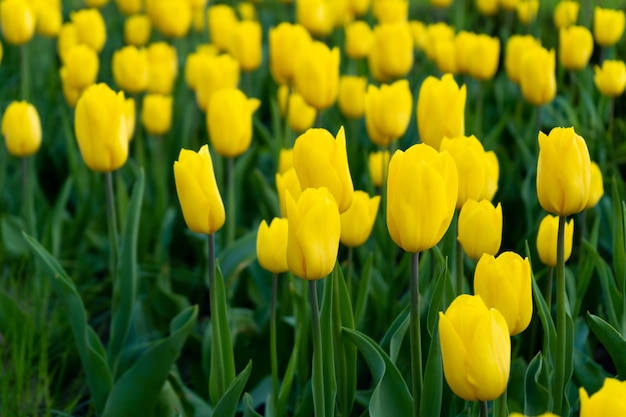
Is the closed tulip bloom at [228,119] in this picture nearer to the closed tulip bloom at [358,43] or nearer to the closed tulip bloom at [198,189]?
the closed tulip bloom at [198,189]

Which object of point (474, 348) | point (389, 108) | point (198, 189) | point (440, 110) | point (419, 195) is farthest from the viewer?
point (389, 108)

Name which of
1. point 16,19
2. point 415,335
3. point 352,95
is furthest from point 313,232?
point 16,19

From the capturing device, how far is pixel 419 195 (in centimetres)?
133

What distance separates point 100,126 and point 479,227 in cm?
96

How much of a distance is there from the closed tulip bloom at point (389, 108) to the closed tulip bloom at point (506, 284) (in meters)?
0.96

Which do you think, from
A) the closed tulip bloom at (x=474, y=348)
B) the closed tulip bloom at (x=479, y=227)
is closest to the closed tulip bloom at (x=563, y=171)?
the closed tulip bloom at (x=479, y=227)

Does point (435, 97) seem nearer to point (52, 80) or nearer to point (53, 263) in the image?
point (53, 263)

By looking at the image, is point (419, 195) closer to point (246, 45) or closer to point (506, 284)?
point (506, 284)

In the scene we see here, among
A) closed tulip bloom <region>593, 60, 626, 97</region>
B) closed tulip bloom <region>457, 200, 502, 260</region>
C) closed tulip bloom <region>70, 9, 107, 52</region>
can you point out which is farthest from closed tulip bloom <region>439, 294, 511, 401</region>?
closed tulip bloom <region>70, 9, 107, 52</region>

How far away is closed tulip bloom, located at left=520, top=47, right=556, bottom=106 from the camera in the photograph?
8.75 feet

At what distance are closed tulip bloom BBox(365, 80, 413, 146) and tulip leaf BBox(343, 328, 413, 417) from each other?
33.3 inches

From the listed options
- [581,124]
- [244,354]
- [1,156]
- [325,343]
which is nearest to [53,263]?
[244,354]

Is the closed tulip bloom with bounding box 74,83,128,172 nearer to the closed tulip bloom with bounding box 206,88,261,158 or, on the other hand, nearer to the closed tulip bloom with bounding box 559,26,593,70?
the closed tulip bloom with bounding box 206,88,261,158

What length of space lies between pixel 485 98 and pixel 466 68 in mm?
999
